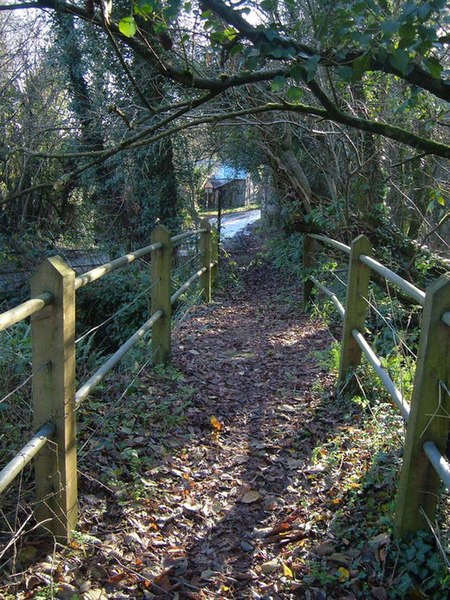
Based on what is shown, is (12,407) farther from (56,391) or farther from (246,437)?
(246,437)

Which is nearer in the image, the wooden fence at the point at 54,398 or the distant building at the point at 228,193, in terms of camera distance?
the wooden fence at the point at 54,398

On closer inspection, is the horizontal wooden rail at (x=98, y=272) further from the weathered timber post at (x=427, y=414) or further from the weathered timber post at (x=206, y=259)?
the weathered timber post at (x=206, y=259)

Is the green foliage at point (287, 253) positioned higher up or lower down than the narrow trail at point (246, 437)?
higher up

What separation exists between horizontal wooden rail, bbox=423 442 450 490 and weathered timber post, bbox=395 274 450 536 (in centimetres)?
4

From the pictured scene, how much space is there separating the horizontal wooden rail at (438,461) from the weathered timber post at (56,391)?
168 cm

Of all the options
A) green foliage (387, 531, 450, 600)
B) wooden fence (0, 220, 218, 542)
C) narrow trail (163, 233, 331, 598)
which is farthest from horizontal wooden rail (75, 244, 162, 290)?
green foliage (387, 531, 450, 600)

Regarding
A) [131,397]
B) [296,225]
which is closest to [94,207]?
[296,225]

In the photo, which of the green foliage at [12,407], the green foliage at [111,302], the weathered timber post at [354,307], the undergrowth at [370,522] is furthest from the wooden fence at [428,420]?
the green foliage at [111,302]

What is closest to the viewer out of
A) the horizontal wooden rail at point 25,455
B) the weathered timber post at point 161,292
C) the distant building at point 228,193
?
the horizontal wooden rail at point 25,455

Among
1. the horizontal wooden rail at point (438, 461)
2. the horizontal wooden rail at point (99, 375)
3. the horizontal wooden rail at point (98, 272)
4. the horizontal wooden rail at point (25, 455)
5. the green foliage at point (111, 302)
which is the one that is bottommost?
the green foliage at point (111, 302)

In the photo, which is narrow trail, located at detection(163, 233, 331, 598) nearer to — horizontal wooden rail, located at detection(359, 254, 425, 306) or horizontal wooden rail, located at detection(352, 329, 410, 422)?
horizontal wooden rail, located at detection(352, 329, 410, 422)

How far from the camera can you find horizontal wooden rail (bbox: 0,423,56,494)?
2273 mm

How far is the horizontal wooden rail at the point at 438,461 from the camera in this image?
231cm

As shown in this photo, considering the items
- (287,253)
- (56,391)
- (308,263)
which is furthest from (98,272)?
(287,253)
